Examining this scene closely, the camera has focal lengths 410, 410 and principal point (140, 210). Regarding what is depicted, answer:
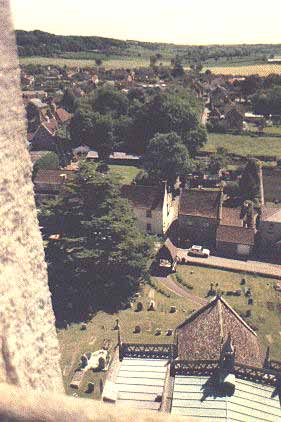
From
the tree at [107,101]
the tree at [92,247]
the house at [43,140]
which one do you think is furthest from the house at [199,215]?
the tree at [107,101]

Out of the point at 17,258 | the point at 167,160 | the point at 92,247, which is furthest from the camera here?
the point at 167,160

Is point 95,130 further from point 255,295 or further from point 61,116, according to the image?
point 255,295

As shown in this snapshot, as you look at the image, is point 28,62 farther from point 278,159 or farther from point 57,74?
point 278,159

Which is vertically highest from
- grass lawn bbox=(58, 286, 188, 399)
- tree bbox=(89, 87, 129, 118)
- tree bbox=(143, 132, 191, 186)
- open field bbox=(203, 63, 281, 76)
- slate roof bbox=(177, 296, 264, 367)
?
open field bbox=(203, 63, 281, 76)

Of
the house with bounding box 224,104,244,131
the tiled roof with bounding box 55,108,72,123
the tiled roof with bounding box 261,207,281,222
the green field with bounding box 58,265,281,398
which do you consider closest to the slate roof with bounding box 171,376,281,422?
the green field with bounding box 58,265,281,398

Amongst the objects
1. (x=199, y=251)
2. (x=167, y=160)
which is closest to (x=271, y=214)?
(x=199, y=251)

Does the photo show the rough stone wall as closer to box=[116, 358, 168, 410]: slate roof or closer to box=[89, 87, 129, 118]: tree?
box=[116, 358, 168, 410]: slate roof
